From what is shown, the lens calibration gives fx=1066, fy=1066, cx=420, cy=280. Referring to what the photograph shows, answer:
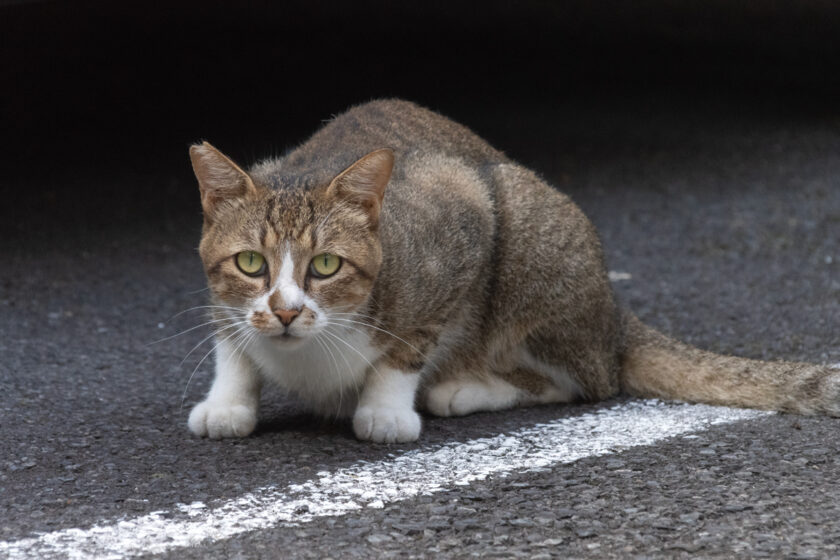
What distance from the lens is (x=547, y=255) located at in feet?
15.0

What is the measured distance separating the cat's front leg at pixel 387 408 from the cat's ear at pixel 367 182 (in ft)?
2.05

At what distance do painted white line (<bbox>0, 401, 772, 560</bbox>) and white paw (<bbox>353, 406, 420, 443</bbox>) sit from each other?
0.11 metres

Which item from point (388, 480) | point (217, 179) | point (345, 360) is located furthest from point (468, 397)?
point (217, 179)

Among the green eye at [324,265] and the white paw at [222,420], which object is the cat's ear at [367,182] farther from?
the white paw at [222,420]

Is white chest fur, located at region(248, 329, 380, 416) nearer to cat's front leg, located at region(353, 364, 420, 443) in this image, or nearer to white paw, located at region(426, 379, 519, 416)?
cat's front leg, located at region(353, 364, 420, 443)

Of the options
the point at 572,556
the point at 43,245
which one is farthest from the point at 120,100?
the point at 572,556

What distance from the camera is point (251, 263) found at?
147 inches

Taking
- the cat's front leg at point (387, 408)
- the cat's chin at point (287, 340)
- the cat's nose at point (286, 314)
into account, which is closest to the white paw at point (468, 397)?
the cat's front leg at point (387, 408)

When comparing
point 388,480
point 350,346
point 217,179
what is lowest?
point 388,480

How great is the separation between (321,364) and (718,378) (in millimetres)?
1666

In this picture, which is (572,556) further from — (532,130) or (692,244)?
(532,130)

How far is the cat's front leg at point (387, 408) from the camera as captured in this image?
397cm

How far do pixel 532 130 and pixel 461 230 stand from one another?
5556mm

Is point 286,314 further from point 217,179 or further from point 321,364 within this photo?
point 217,179
